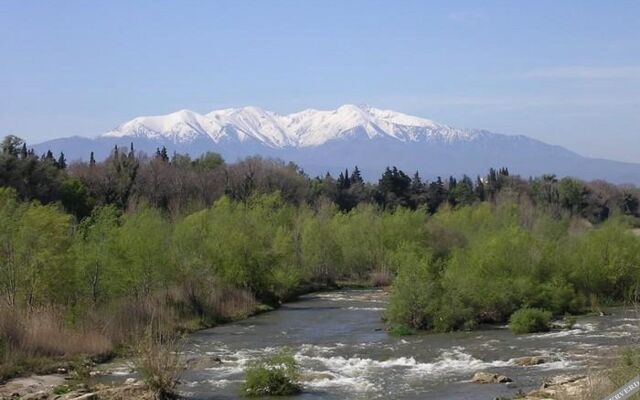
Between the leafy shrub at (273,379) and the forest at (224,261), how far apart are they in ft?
29.8

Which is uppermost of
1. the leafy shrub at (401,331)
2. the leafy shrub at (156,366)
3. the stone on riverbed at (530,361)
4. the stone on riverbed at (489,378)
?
the leafy shrub at (156,366)

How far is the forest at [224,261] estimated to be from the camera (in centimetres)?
3450

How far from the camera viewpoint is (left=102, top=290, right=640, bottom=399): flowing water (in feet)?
89.0

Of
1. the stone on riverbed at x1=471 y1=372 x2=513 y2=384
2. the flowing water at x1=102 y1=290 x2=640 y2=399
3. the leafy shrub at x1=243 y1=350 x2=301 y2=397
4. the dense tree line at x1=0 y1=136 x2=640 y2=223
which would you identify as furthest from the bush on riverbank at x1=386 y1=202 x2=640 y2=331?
the dense tree line at x1=0 y1=136 x2=640 y2=223

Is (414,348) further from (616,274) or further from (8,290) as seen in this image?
(616,274)

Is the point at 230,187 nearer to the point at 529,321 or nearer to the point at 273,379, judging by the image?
the point at 529,321

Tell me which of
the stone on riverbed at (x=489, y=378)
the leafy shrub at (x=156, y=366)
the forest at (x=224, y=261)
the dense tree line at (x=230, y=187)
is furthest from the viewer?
the dense tree line at (x=230, y=187)

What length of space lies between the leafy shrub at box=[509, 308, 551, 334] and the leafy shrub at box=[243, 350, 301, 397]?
54.0 ft

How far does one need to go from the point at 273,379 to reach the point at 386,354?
9.57 metres

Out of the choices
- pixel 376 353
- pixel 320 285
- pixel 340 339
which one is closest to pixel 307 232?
pixel 320 285

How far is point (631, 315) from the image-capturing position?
144ft

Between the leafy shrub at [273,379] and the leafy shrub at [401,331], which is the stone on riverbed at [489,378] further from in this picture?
the leafy shrub at [401,331]

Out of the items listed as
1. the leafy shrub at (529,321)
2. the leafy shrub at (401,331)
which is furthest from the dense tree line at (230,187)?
the leafy shrub at (529,321)

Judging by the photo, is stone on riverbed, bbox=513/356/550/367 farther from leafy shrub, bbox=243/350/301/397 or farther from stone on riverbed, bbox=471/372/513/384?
leafy shrub, bbox=243/350/301/397
